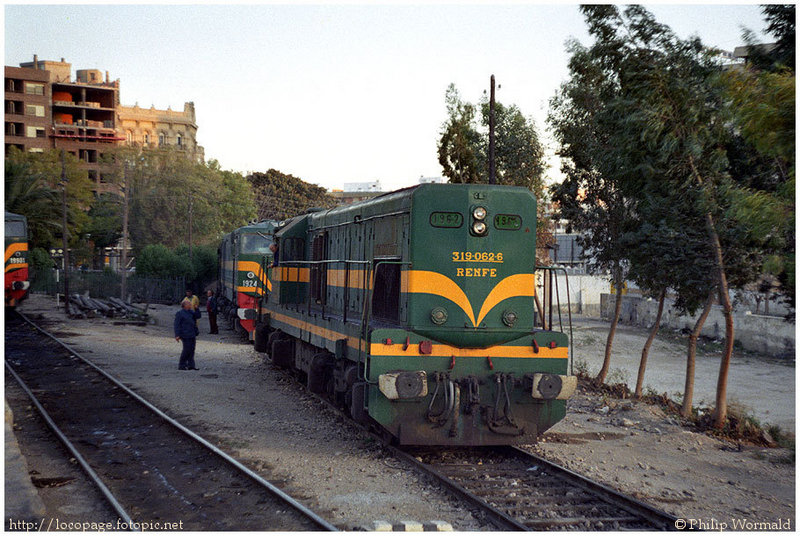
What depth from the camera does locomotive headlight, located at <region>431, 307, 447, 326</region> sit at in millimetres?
9070

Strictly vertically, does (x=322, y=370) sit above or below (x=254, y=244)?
below

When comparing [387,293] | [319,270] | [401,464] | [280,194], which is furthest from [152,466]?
[280,194]

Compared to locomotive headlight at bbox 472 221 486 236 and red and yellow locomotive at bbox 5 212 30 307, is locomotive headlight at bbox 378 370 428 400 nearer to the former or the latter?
locomotive headlight at bbox 472 221 486 236

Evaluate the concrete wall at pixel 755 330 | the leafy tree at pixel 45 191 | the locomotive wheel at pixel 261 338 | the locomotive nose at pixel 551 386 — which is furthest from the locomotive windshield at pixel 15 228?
the concrete wall at pixel 755 330

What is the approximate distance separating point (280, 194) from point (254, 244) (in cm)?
5343

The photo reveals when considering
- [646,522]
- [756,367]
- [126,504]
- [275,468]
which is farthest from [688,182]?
[756,367]

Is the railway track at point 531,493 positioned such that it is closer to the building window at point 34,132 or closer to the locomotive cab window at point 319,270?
the locomotive cab window at point 319,270

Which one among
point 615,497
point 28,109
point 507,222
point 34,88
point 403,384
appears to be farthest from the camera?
point 28,109

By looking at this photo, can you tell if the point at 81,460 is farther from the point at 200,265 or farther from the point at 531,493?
the point at 200,265

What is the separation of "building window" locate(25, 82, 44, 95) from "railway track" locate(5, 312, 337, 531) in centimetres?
4115

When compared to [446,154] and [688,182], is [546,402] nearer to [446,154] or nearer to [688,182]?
[688,182]

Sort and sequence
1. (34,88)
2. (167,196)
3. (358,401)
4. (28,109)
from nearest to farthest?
(358,401), (34,88), (28,109), (167,196)

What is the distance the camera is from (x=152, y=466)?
901cm
